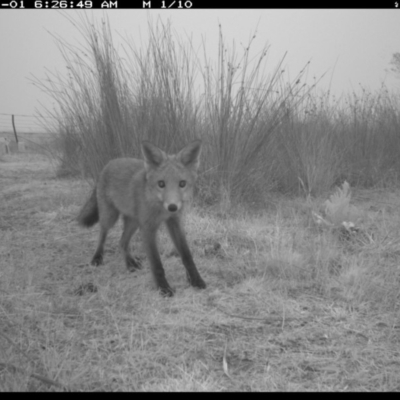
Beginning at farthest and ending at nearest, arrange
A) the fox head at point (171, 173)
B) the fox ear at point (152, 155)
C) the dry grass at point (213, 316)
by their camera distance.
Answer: the fox ear at point (152, 155)
the fox head at point (171, 173)
the dry grass at point (213, 316)

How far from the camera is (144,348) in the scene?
6.89 ft

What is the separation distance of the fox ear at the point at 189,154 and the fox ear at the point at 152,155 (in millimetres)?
122

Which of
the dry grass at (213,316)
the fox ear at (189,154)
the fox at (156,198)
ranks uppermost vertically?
the fox ear at (189,154)

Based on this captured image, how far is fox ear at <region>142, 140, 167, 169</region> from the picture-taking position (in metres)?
2.98

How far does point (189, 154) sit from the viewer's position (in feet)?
10.1

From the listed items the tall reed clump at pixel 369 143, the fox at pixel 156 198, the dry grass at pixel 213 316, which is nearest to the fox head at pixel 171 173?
the fox at pixel 156 198

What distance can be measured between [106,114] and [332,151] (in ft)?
10.8

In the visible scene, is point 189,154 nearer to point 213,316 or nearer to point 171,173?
point 171,173

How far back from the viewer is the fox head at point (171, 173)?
9.39 ft

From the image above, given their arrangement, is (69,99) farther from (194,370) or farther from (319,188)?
→ (194,370)

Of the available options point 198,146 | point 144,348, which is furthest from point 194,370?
point 198,146

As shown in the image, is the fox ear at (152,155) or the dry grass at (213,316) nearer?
the dry grass at (213,316)

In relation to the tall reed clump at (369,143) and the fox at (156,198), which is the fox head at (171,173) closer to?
the fox at (156,198)

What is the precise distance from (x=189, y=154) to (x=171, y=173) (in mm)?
225
